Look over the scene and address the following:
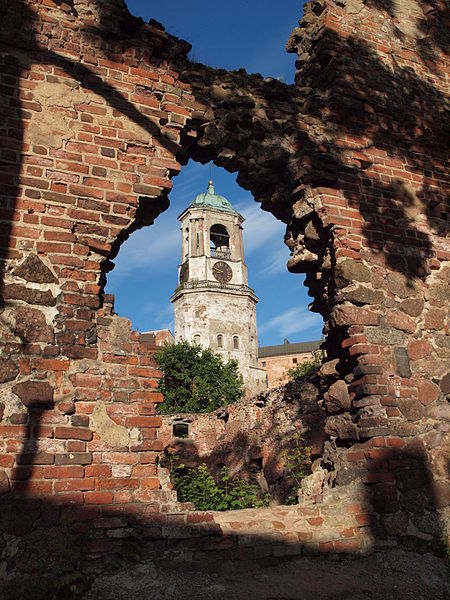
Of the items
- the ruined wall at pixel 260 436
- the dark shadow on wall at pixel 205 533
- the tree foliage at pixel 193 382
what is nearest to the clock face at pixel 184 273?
the tree foliage at pixel 193 382

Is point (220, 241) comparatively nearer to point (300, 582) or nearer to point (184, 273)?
point (184, 273)

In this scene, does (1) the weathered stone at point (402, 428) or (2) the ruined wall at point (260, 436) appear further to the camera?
(2) the ruined wall at point (260, 436)

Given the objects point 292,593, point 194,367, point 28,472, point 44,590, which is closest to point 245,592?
point 292,593

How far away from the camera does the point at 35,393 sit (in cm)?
311

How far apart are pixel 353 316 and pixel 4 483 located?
2.86 m

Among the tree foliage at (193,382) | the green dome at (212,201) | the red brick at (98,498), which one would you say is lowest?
the red brick at (98,498)

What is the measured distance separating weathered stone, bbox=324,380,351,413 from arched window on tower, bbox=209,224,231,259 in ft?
133

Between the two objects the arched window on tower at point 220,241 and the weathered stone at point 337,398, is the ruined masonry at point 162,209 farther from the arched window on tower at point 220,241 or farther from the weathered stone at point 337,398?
the arched window on tower at point 220,241

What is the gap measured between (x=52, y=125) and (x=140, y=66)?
1021 mm

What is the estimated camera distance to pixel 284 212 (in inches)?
199

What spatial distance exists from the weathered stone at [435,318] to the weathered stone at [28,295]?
3.20 meters

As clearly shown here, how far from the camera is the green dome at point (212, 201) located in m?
45.5

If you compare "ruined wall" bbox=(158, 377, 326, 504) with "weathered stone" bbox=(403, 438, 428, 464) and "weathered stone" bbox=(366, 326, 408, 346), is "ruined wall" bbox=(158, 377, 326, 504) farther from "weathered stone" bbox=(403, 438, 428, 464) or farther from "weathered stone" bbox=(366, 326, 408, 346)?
"weathered stone" bbox=(403, 438, 428, 464)

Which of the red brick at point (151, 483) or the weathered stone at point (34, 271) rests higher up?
the weathered stone at point (34, 271)
